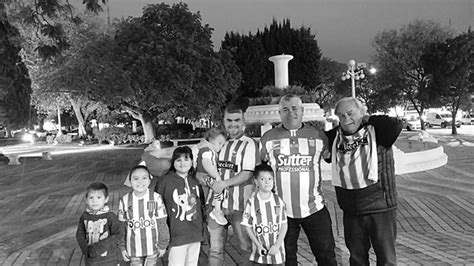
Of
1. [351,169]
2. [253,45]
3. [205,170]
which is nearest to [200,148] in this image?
[205,170]

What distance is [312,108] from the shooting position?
1182cm

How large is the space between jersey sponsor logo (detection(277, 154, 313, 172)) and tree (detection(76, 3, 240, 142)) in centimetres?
2168

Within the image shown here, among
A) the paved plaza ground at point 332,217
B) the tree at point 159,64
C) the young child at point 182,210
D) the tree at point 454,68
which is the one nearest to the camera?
the young child at point 182,210

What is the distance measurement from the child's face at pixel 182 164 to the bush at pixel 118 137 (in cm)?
3062

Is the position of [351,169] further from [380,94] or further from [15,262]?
[380,94]

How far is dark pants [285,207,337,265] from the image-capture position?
3.62 meters

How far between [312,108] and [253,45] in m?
24.1

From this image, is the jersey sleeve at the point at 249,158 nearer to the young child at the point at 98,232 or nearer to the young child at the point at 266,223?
the young child at the point at 266,223

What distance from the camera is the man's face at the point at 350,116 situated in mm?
3484

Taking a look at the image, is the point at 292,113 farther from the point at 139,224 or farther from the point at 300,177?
the point at 139,224

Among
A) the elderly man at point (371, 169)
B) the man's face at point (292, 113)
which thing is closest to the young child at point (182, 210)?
the man's face at point (292, 113)

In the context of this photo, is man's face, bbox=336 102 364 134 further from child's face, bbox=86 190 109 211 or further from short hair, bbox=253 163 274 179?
child's face, bbox=86 190 109 211

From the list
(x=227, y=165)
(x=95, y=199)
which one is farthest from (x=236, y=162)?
(x=95, y=199)

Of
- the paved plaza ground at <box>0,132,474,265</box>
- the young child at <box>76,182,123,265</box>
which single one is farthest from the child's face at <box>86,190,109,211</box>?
the paved plaza ground at <box>0,132,474,265</box>
